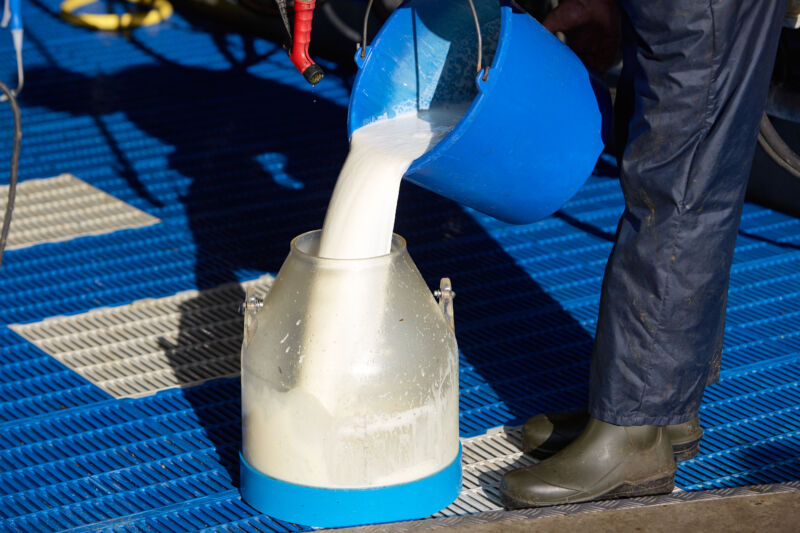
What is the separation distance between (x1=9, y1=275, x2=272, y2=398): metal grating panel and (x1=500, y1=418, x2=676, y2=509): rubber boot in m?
0.84

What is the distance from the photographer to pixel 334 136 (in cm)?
429

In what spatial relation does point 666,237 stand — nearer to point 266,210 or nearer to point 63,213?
point 266,210

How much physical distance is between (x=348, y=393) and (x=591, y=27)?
1102 millimetres

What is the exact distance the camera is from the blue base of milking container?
1.99 meters

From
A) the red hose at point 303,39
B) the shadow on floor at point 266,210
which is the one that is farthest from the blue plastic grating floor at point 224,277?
the red hose at point 303,39

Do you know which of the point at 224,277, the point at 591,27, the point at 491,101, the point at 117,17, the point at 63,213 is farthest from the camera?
the point at 117,17

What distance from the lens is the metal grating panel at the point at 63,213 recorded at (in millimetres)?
3479

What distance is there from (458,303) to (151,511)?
1.15 meters

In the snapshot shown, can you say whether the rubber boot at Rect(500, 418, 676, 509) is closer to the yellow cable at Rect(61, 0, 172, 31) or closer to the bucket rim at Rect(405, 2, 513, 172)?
the bucket rim at Rect(405, 2, 513, 172)

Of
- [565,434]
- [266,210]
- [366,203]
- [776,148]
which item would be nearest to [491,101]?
[366,203]

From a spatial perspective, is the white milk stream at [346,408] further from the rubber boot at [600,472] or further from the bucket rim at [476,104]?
the rubber boot at [600,472]

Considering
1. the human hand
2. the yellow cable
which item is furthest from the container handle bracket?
the yellow cable

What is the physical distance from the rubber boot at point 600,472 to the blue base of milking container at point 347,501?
0.16m

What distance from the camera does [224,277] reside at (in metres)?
3.17
